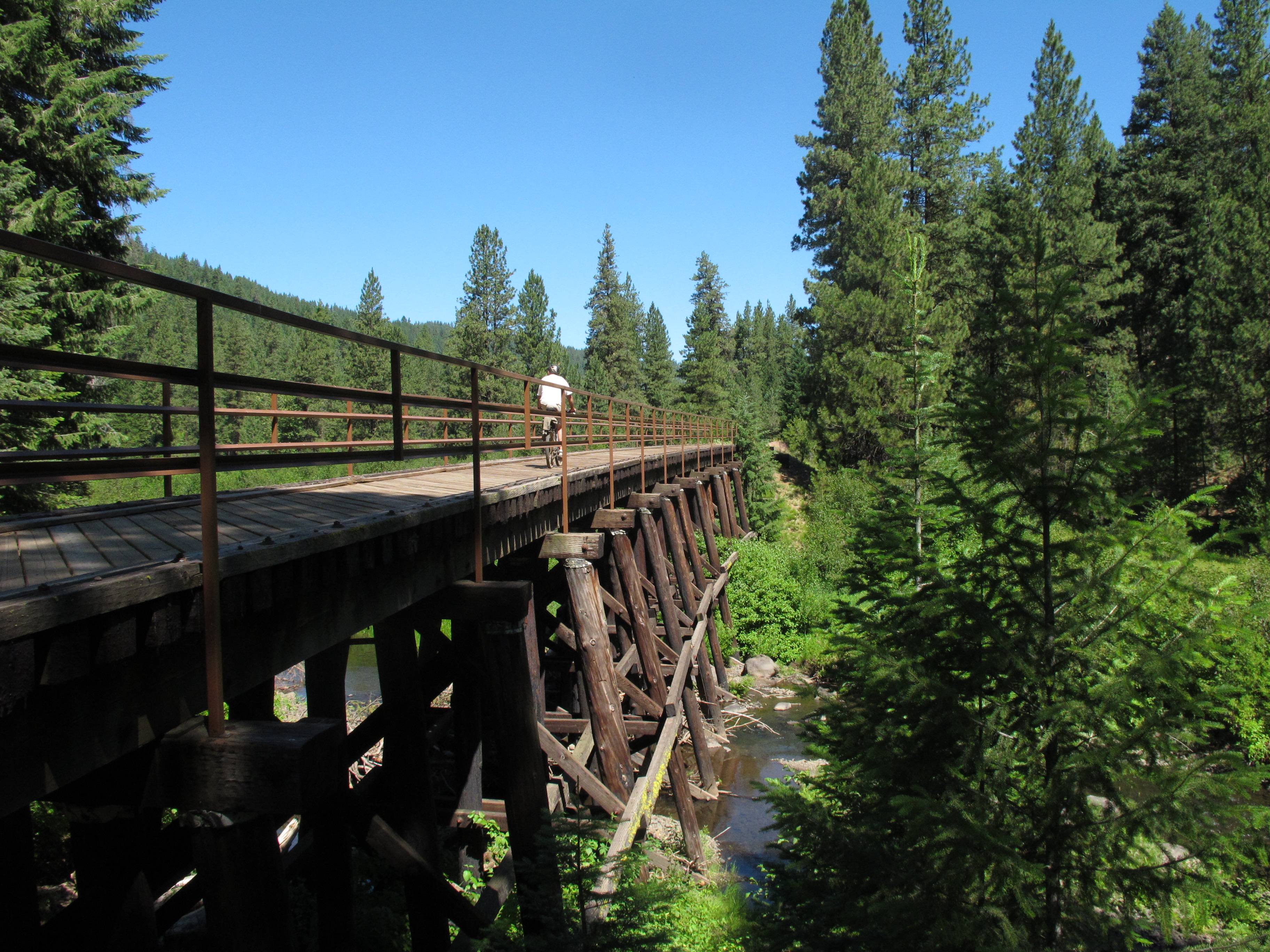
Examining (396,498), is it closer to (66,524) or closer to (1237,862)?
(66,524)

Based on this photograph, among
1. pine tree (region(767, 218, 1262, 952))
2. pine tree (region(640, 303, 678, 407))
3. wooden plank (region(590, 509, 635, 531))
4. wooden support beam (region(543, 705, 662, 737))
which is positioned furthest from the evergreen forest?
pine tree (region(640, 303, 678, 407))

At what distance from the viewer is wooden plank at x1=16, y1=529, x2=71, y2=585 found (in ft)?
6.19

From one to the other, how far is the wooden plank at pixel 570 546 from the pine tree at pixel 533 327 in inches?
1473

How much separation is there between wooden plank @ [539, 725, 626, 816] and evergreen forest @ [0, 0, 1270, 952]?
94 cm

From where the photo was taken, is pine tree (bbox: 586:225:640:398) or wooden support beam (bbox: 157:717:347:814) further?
Answer: pine tree (bbox: 586:225:640:398)

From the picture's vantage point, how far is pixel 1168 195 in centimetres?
2600

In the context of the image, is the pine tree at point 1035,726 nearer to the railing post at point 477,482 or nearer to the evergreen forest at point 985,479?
the evergreen forest at point 985,479

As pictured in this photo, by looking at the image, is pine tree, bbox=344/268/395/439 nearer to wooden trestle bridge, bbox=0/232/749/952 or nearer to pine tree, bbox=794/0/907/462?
pine tree, bbox=794/0/907/462

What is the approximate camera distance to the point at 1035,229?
3727mm

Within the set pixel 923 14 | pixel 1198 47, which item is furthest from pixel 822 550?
pixel 1198 47

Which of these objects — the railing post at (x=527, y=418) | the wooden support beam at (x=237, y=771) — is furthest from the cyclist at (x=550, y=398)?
the wooden support beam at (x=237, y=771)

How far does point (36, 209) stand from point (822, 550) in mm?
16716

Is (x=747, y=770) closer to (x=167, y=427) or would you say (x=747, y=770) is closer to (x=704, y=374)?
(x=167, y=427)

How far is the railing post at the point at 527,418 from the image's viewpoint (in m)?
4.93
